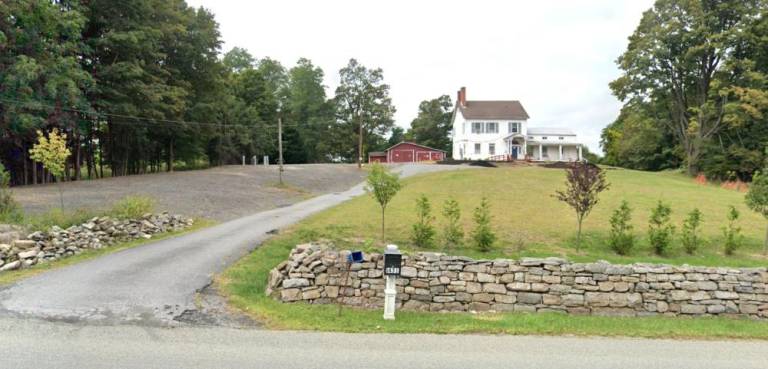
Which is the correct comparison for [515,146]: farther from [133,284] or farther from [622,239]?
[133,284]

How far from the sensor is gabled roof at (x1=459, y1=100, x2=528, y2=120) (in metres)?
50.2

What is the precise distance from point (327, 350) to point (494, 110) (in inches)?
1962

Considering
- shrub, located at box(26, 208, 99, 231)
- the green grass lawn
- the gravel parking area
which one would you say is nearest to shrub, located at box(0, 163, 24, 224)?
shrub, located at box(26, 208, 99, 231)

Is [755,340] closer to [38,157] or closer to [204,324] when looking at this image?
[204,324]

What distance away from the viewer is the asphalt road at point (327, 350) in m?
4.77

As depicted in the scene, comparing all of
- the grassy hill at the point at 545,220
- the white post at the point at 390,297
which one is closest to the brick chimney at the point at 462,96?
the grassy hill at the point at 545,220

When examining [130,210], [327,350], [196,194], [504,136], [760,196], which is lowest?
[327,350]

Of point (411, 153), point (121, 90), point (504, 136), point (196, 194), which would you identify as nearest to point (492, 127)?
point (504, 136)

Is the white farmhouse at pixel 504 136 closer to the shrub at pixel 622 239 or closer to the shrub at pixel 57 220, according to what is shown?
the shrub at pixel 622 239

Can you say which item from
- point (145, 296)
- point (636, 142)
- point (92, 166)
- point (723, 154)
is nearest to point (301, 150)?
point (92, 166)

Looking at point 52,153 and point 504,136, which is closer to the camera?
point 52,153

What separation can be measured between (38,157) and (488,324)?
1464cm

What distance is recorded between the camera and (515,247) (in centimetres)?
1111

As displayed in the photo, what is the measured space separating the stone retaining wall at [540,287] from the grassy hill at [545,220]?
2.38 metres
